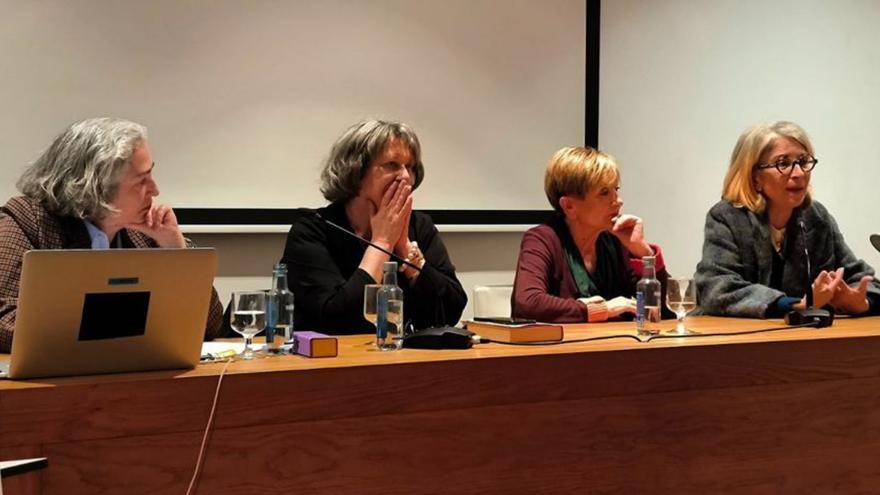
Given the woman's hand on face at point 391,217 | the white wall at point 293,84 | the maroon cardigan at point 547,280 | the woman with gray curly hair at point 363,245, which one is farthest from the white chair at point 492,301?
the white wall at point 293,84

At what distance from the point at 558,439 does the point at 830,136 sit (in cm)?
284

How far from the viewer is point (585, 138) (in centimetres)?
372

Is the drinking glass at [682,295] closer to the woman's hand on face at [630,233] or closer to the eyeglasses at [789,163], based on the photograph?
the woman's hand on face at [630,233]

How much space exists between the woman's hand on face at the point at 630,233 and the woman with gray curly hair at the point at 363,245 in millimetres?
515

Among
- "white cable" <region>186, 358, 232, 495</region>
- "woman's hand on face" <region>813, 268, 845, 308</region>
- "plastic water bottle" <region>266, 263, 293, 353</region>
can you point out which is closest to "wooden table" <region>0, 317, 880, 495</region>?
"white cable" <region>186, 358, 232, 495</region>

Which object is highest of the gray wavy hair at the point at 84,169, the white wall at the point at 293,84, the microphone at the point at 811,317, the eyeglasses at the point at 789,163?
the white wall at the point at 293,84

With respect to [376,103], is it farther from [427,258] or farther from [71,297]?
[71,297]

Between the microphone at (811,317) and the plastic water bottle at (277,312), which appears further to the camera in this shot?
A: the microphone at (811,317)

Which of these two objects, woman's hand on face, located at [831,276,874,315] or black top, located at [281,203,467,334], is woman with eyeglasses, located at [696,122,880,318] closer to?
woman's hand on face, located at [831,276,874,315]

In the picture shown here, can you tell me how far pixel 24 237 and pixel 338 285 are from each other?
0.77 metres

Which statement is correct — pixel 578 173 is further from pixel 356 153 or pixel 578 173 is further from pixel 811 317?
pixel 811 317

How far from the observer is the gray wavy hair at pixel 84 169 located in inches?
82.7

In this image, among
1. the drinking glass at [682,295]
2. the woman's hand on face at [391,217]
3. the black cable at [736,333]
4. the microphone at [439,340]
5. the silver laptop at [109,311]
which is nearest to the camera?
the silver laptop at [109,311]

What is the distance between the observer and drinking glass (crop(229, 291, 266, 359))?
171 centimetres
